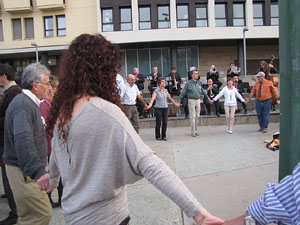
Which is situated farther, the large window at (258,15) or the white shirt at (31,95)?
the large window at (258,15)

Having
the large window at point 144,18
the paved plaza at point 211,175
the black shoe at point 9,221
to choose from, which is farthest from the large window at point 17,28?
the black shoe at point 9,221

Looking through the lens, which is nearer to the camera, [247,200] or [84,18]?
[247,200]

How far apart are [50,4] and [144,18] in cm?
840

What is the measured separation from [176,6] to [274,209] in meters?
23.3

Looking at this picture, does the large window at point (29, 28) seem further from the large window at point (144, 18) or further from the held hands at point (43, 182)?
the held hands at point (43, 182)

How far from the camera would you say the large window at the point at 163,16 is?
22.2m

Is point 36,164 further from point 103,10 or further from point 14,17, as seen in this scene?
point 14,17

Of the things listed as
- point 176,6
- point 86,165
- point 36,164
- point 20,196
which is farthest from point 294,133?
point 176,6

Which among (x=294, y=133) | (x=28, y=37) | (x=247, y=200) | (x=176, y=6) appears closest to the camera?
(x=294, y=133)

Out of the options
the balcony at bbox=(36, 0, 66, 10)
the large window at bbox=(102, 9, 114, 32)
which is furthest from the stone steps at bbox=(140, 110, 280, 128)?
the balcony at bbox=(36, 0, 66, 10)

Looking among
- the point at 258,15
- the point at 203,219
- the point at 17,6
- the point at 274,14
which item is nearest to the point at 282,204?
the point at 203,219

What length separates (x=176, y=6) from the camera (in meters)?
22.4

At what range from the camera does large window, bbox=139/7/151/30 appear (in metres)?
22.4

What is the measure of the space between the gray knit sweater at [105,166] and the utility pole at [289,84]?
1.52 metres
